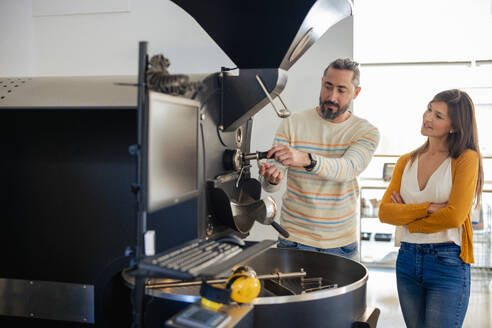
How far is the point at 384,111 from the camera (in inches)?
177

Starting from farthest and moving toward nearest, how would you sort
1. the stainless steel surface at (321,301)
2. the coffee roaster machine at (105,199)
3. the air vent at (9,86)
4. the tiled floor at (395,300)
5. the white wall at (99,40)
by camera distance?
the tiled floor at (395,300) < the white wall at (99,40) < the air vent at (9,86) < the coffee roaster machine at (105,199) < the stainless steel surface at (321,301)

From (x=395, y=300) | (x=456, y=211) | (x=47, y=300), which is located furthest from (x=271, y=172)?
(x=395, y=300)

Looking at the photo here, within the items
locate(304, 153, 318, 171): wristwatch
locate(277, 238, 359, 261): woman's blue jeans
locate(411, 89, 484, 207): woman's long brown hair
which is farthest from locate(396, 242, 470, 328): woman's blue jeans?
locate(304, 153, 318, 171): wristwatch

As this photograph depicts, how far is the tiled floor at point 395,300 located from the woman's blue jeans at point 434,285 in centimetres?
136

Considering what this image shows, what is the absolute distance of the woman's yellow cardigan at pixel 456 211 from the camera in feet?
6.07

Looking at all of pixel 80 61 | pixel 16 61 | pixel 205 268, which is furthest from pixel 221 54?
pixel 205 268

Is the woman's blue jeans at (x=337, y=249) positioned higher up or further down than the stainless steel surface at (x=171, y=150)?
further down

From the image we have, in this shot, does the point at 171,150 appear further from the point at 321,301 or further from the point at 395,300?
the point at 395,300

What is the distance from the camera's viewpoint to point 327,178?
1748 millimetres

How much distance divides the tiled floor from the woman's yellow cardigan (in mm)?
1518

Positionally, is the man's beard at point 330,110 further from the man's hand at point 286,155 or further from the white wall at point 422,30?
the white wall at point 422,30

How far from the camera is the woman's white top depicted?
6.22ft

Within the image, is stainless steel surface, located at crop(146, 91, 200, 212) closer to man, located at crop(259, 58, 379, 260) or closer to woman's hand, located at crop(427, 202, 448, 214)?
man, located at crop(259, 58, 379, 260)

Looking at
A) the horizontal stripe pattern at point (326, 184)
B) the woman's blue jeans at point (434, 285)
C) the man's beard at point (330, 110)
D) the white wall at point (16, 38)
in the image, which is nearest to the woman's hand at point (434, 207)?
the woman's blue jeans at point (434, 285)
